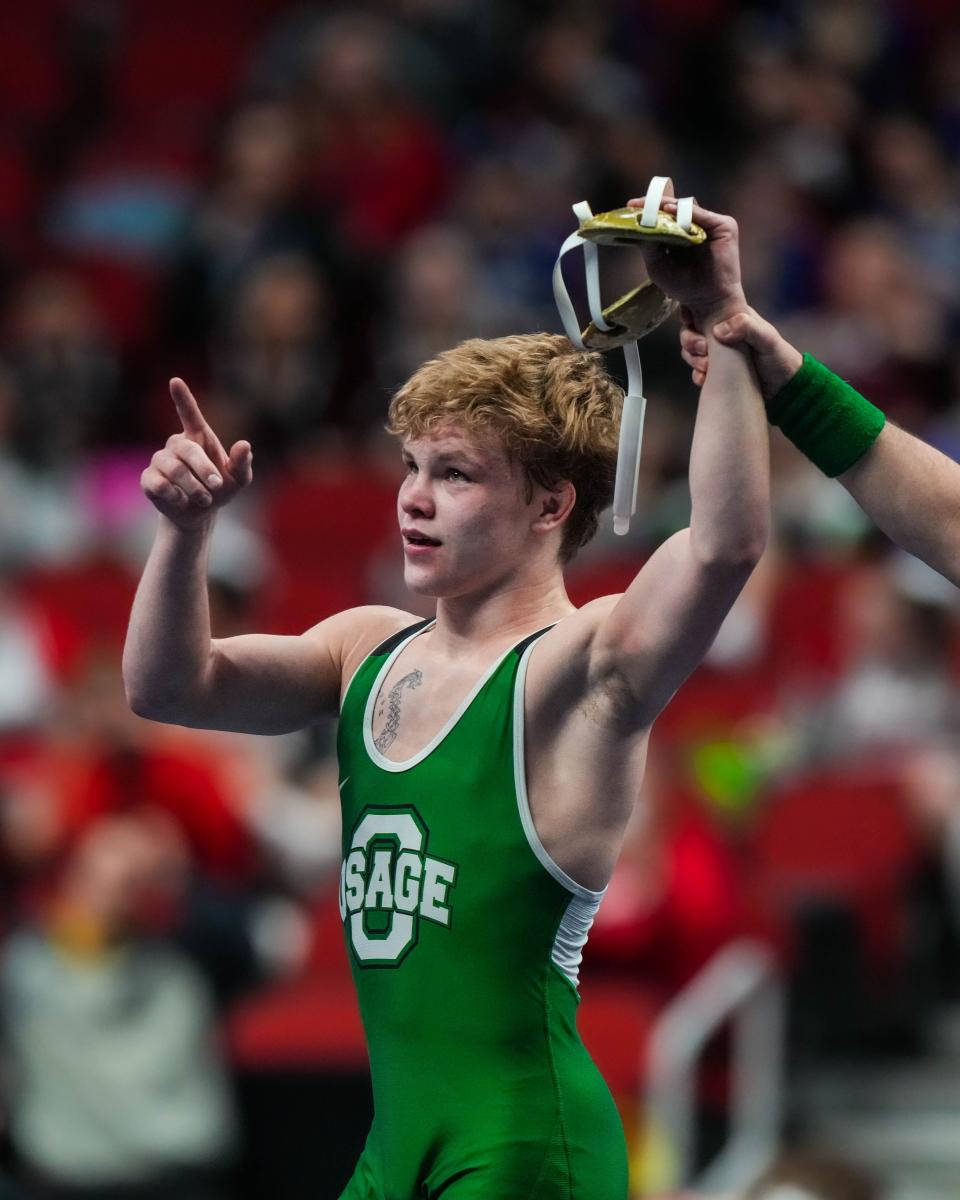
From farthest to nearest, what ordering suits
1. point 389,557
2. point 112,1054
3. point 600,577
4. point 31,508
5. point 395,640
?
point 31,508 → point 389,557 → point 600,577 → point 112,1054 → point 395,640

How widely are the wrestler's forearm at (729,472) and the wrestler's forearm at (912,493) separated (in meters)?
0.30

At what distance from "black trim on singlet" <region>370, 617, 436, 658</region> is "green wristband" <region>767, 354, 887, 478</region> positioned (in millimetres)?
755

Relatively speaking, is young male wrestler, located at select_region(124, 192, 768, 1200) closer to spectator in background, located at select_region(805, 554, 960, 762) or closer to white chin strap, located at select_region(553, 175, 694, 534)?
white chin strap, located at select_region(553, 175, 694, 534)

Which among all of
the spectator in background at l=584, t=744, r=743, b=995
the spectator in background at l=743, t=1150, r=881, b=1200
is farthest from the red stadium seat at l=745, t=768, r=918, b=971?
the spectator in background at l=743, t=1150, r=881, b=1200

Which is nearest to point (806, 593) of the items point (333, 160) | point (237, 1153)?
point (237, 1153)

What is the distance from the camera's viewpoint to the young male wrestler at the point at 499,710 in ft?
10.4

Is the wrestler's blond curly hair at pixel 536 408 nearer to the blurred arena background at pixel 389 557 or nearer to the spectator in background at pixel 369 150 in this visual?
the blurred arena background at pixel 389 557

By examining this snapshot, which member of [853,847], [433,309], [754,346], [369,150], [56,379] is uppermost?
[369,150]

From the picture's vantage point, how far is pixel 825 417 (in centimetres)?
331

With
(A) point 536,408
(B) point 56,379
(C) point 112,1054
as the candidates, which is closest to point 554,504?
(A) point 536,408

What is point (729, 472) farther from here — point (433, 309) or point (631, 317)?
point (433, 309)

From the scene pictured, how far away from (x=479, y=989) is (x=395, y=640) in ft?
2.20

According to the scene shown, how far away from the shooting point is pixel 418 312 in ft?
34.8

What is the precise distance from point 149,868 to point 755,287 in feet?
15.8
